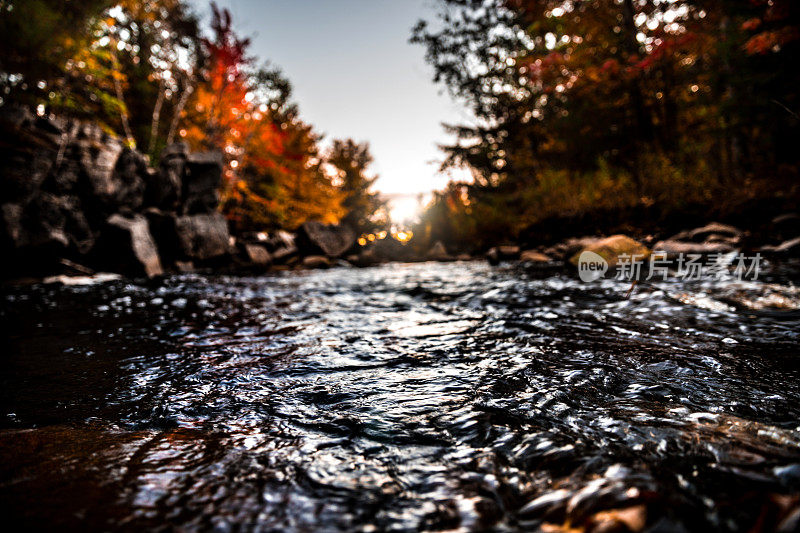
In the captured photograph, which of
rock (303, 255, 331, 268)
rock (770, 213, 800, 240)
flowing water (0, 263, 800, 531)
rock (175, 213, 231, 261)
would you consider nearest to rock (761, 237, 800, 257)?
rock (770, 213, 800, 240)

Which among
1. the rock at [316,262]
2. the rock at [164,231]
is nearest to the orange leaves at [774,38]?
the rock at [316,262]

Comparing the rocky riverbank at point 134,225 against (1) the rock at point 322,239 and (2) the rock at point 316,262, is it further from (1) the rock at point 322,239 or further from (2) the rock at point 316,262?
(1) the rock at point 322,239

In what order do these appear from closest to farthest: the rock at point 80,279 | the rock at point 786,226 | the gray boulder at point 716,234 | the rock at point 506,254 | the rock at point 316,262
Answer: the rock at point 786,226 → the gray boulder at point 716,234 → the rock at point 80,279 → the rock at point 506,254 → the rock at point 316,262

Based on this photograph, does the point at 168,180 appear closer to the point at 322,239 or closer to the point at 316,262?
the point at 316,262

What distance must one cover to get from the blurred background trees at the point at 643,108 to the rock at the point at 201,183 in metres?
8.33

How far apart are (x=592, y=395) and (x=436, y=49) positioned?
16805 mm

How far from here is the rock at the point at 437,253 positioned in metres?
12.5

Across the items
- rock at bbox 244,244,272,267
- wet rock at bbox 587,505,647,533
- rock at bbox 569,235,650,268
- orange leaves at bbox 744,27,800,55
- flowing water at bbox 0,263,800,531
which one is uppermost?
orange leaves at bbox 744,27,800,55

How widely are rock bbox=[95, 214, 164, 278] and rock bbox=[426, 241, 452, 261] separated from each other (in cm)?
781

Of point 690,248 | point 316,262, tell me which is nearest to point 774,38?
point 690,248

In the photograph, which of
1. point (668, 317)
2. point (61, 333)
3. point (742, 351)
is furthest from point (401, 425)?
point (61, 333)

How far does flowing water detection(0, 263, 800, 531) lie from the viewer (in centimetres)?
103

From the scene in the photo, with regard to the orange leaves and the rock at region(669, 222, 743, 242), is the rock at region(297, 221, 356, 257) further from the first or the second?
the orange leaves

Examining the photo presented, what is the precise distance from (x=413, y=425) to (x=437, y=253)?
40.1 ft
